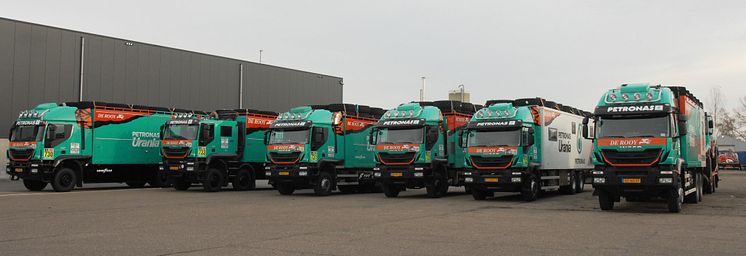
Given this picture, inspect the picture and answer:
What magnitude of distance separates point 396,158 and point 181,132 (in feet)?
29.7

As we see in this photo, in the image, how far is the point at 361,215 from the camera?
1531 centimetres

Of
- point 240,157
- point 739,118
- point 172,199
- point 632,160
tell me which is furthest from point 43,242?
point 739,118

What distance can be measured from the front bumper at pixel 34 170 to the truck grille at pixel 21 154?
0.19 m

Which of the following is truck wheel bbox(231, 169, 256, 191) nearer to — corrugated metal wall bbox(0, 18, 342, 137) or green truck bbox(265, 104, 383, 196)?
green truck bbox(265, 104, 383, 196)

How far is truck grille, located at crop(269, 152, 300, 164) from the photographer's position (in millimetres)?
23484

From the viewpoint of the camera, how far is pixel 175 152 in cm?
2580

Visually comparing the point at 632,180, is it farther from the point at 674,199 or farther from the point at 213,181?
the point at 213,181

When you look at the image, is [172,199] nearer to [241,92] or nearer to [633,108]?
[633,108]

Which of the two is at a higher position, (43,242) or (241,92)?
(241,92)

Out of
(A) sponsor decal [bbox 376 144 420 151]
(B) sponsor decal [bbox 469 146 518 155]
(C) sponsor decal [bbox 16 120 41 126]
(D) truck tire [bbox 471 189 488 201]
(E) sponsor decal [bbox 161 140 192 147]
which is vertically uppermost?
(C) sponsor decal [bbox 16 120 41 126]

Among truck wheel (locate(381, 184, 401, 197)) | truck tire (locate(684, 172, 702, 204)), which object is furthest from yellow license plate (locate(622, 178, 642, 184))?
truck wheel (locate(381, 184, 401, 197))

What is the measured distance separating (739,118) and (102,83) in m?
70.3

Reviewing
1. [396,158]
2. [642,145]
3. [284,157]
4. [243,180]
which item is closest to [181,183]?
[243,180]

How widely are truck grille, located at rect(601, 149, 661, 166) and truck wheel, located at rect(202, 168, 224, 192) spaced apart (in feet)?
50.3
